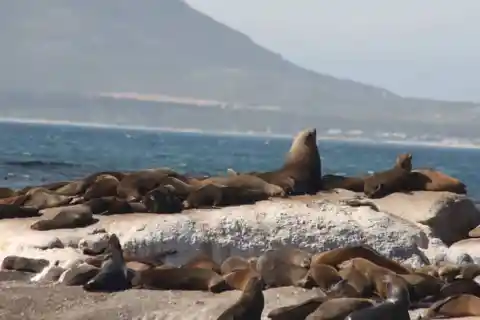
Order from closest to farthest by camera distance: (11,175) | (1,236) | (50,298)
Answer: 1. (50,298)
2. (1,236)
3. (11,175)

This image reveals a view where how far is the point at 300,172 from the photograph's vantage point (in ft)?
46.8

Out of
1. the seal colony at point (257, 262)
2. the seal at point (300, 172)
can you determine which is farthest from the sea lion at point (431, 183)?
the seal at point (300, 172)

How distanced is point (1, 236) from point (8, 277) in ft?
3.24

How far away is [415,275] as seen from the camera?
10.0 meters

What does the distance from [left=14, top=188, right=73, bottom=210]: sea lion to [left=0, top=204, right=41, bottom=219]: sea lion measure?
0.42m

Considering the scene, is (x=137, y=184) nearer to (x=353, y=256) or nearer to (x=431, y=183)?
(x=353, y=256)

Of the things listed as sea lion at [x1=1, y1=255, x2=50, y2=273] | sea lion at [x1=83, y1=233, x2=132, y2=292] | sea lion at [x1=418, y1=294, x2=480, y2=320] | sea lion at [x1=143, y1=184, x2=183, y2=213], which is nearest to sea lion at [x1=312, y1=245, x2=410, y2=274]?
sea lion at [x1=418, y1=294, x2=480, y2=320]

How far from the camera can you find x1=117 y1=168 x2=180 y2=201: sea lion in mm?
13156

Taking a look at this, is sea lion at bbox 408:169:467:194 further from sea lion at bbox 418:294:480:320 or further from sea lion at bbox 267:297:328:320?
sea lion at bbox 267:297:328:320

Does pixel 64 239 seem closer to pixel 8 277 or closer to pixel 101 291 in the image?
pixel 8 277

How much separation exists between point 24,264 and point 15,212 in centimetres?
192

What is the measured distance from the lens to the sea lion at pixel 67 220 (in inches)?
460

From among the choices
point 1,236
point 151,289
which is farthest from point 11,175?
point 151,289

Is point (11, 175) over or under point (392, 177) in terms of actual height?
under
